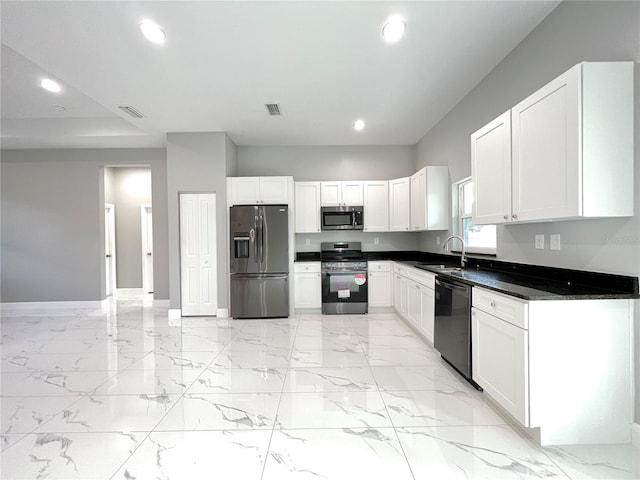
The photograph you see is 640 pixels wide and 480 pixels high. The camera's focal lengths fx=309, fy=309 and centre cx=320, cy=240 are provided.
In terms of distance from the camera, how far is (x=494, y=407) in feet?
7.23

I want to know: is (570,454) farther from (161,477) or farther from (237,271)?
(237,271)

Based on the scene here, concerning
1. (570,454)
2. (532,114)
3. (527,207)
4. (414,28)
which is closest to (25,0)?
(414,28)

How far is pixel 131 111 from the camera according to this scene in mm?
4086

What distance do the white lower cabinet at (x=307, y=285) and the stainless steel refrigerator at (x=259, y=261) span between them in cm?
30

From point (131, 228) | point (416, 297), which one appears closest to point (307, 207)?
point (416, 297)

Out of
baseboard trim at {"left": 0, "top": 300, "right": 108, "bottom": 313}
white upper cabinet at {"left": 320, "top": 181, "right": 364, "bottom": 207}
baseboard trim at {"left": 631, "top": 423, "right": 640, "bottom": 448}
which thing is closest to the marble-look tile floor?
baseboard trim at {"left": 631, "top": 423, "right": 640, "bottom": 448}

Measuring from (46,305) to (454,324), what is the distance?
7008 millimetres

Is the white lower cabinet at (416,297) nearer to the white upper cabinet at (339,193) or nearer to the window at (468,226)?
the window at (468,226)

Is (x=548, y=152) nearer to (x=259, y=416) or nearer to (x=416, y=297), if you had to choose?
(x=416, y=297)

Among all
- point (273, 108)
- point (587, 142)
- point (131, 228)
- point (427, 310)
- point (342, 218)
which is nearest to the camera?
point (587, 142)

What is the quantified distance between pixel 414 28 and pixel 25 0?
112 inches

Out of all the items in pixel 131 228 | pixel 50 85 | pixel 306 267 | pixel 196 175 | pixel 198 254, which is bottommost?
pixel 306 267

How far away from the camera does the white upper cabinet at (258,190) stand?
16.2 ft

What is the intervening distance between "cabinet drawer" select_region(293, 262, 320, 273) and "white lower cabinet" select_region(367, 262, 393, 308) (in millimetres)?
858
